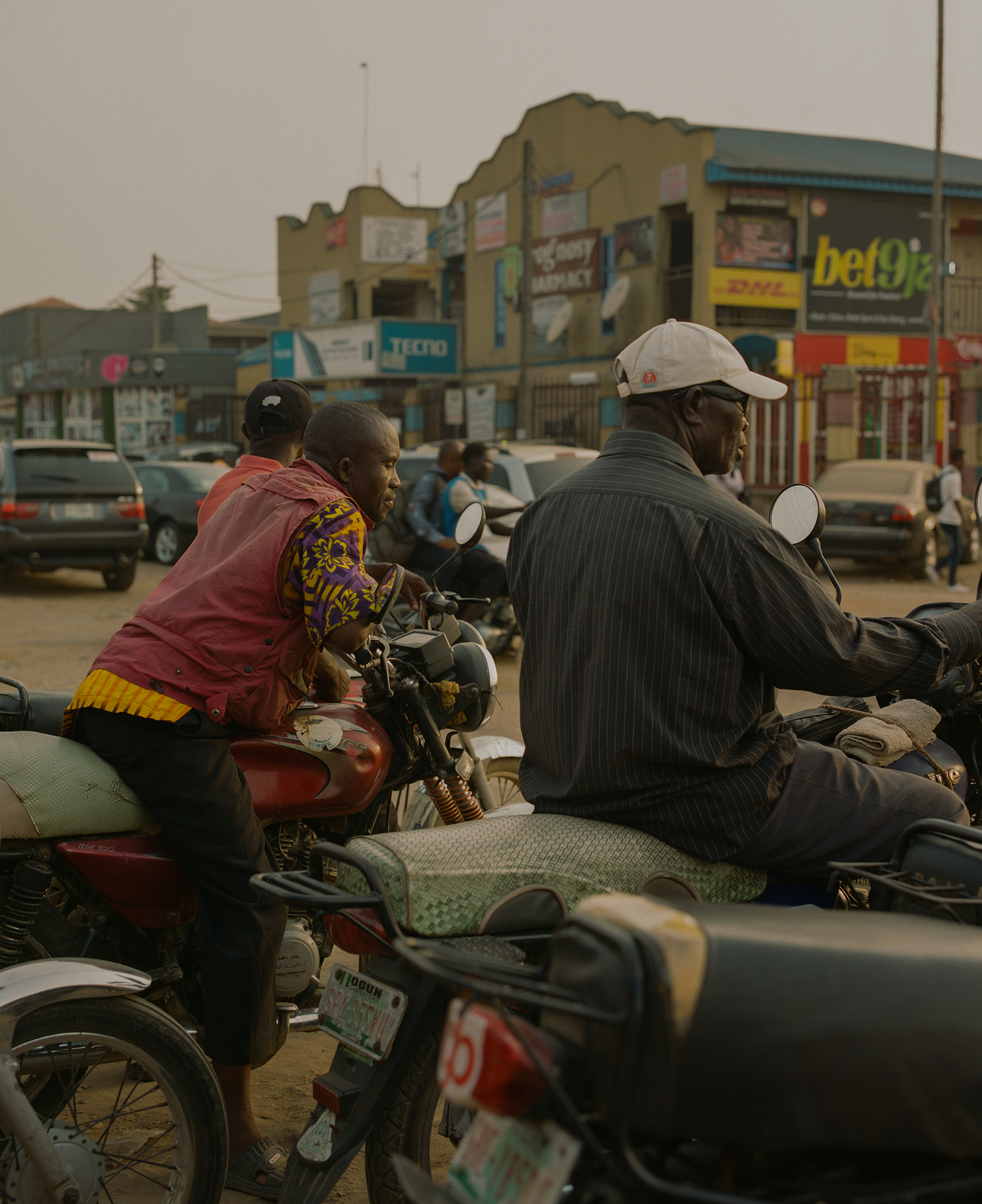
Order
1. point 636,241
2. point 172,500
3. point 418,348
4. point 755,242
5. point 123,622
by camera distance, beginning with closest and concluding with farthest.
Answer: point 123,622 < point 172,500 < point 755,242 < point 636,241 < point 418,348

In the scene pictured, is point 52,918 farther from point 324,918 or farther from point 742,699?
point 742,699

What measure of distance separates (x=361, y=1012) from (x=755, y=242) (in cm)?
2576

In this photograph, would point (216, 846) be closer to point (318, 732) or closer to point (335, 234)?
point (318, 732)

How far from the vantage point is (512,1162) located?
1688 mm

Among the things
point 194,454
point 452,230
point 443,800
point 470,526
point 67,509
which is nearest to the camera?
point 443,800

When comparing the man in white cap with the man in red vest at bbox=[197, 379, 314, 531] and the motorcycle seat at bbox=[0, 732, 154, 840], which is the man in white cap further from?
the man in red vest at bbox=[197, 379, 314, 531]

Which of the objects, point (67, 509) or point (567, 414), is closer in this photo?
point (67, 509)

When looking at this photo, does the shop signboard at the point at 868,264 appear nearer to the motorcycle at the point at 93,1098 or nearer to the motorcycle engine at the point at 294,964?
the motorcycle engine at the point at 294,964

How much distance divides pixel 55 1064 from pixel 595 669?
134cm

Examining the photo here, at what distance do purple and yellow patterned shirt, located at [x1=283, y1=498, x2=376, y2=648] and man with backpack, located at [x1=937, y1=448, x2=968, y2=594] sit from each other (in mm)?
13969

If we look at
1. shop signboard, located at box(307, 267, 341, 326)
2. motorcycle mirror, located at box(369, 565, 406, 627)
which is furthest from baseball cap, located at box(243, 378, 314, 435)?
shop signboard, located at box(307, 267, 341, 326)

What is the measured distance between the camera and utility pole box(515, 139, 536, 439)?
78.7 feet

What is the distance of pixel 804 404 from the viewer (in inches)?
1022

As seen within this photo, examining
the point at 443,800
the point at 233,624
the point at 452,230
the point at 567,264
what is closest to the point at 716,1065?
the point at 233,624
